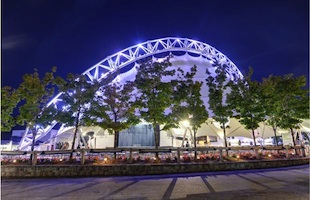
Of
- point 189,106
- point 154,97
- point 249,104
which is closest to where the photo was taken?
point 154,97

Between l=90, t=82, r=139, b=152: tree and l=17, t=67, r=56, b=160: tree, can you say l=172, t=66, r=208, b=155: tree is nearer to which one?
l=90, t=82, r=139, b=152: tree

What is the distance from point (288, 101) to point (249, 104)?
5.75 metres

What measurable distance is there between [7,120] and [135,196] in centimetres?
1559

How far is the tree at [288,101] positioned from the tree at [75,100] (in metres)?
17.3

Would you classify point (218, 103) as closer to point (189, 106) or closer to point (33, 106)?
point (189, 106)

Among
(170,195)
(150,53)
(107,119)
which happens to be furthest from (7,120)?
(150,53)

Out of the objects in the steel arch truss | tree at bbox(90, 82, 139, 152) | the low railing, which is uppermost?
the steel arch truss

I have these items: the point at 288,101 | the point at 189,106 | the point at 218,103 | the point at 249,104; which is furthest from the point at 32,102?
the point at 288,101

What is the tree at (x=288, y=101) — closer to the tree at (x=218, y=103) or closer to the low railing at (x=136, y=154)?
the low railing at (x=136, y=154)

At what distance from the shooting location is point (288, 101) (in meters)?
21.3

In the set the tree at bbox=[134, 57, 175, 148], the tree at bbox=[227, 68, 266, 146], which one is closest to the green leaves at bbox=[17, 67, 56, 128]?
the tree at bbox=[134, 57, 175, 148]

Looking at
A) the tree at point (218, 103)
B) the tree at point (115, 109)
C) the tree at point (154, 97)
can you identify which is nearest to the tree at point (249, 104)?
the tree at point (218, 103)

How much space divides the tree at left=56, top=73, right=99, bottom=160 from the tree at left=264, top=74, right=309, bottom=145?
1726 centimetres

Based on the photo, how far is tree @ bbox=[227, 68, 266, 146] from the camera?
753 inches
